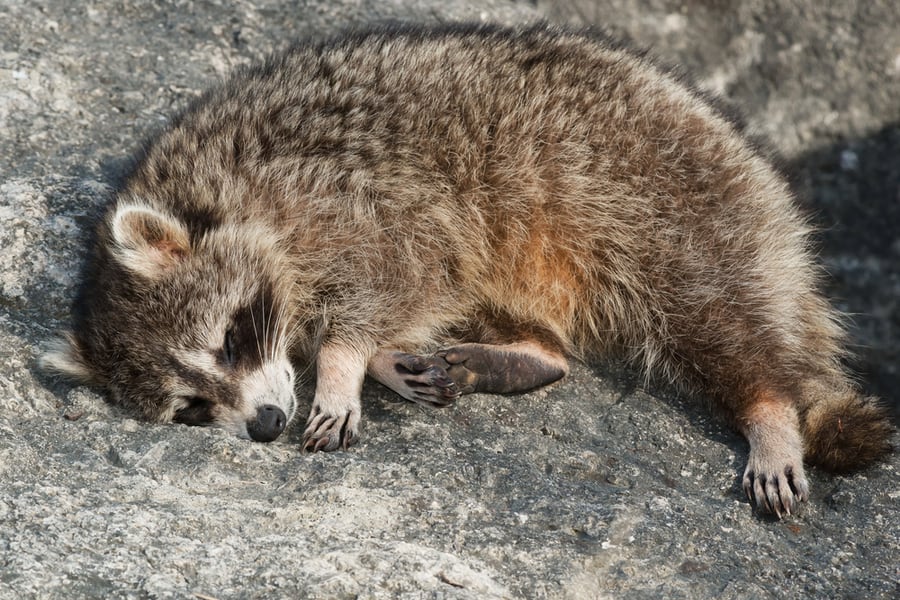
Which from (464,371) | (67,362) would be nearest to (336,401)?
(464,371)

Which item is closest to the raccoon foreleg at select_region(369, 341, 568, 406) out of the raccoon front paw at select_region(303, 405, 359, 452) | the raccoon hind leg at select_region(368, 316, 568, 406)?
the raccoon hind leg at select_region(368, 316, 568, 406)

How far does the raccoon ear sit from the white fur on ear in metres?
0.34

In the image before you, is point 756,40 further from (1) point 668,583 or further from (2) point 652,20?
(1) point 668,583

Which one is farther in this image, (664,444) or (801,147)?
(801,147)

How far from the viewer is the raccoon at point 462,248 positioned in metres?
3.78

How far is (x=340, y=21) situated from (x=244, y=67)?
47.1 inches

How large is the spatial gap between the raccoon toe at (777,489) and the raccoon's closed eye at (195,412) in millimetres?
1851

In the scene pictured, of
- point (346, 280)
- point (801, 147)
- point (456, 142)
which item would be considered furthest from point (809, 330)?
point (801, 147)

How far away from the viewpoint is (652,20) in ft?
21.6

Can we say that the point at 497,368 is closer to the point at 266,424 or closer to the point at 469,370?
the point at 469,370

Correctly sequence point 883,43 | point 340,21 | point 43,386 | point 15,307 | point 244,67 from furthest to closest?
point 883,43 < point 340,21 < point 244,67 < point 15,307 < point 43,386

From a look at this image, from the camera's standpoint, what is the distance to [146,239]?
3.79 metres

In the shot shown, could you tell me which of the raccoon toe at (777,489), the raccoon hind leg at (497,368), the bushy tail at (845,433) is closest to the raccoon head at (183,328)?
the raccoon hind leg at (497,368)

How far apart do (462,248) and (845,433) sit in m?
1.53
